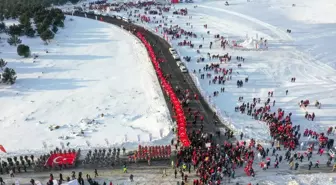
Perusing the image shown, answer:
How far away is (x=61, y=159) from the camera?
93.2 feet

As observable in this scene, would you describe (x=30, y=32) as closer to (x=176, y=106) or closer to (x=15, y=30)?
(x=15, y=30)

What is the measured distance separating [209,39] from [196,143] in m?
36.7

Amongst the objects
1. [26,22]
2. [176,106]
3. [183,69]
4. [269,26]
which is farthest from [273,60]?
[26,22]

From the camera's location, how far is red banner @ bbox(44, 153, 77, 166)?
2795cm

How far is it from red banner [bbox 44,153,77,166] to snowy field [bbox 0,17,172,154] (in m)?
2.89

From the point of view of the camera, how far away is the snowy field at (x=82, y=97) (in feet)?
110

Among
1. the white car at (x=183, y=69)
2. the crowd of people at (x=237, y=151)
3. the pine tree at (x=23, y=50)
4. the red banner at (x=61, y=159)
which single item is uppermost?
the pine tree at (x=23, y=50)

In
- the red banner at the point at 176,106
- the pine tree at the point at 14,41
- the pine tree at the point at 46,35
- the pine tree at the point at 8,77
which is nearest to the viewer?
the red banner at the point at 176,106

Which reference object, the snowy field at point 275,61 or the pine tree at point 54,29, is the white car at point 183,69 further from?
the pine tree at point 54,29

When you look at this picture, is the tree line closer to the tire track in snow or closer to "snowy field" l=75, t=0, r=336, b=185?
"snowy field" l=75, t=0, r=336, b=185

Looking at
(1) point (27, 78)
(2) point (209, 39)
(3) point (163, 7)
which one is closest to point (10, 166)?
(1) point (27, 78)

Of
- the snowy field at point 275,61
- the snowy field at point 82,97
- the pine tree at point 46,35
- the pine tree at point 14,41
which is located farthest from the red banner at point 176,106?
the pine tree at point 14,41

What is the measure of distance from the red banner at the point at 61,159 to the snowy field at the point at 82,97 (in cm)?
289

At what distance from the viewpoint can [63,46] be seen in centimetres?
6056
